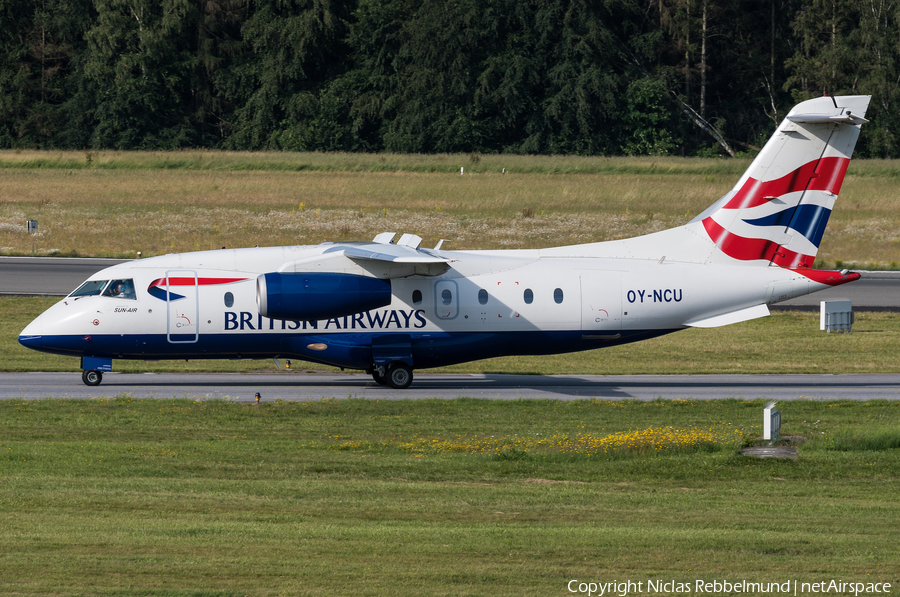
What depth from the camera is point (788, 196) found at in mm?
26594

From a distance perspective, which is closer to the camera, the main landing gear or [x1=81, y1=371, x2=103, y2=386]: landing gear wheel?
[x1=81, y1=371, x2=103, y2=386]: landing gear wheel

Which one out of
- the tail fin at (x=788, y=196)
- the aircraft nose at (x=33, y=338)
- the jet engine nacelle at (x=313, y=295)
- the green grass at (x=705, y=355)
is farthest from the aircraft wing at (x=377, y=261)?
the tail fin at (x=788, y=196)

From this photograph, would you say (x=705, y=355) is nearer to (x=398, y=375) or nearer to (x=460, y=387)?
(x=460, y=387)

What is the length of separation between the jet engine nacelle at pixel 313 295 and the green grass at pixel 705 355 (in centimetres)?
626

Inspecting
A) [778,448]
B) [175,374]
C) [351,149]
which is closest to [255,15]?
[351,149]

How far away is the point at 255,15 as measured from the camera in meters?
101

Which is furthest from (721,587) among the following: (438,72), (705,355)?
(438,72)

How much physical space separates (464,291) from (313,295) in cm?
394

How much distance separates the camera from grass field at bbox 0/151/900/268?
55.0 meters

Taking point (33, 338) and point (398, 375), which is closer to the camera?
point (33, 338)

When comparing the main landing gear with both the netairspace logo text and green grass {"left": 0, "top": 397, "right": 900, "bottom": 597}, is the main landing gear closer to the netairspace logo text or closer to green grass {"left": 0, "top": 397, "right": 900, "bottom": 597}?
green grass {"left": 0, "top": 397, "right": 900, "bottom": 597}

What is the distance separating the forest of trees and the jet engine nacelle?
233 ft

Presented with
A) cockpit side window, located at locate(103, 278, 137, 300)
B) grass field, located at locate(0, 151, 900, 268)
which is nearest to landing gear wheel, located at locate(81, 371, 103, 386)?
cockpit side window, located at locate(103, 278, 137, 300)

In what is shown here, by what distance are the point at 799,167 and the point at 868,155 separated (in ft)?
234
